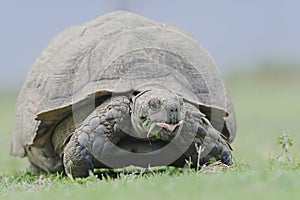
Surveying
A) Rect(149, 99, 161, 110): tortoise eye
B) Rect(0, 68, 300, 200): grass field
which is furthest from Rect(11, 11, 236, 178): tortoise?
Rect(0, 68, 300, 200): grass field

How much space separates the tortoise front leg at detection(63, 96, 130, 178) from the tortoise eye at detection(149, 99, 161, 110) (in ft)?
1.31

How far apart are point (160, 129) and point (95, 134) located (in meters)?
0.61

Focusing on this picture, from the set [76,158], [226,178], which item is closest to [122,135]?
[76,158]

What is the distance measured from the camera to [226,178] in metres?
3.94

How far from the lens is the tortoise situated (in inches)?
213

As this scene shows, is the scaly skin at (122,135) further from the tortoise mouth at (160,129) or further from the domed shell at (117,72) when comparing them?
the domed shell at (117,72)

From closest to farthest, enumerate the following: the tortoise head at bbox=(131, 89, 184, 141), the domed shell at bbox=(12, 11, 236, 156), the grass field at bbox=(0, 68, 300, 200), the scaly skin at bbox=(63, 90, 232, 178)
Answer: the grass field at bbox=(0, 68, 300, 200) < the tortoise head at bbox=(131, 89, 184, 141) < the scaly skin at bbox=(63, 90, 232, 178) < the domed shell at bbox=(12, 11, 236, 156)

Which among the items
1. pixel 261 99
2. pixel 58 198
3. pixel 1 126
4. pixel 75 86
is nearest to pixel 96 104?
pixel 75 86

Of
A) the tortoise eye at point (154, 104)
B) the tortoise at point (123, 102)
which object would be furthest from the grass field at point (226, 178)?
the tortoise eye at point (154, 104)

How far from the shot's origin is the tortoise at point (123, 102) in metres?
5.41

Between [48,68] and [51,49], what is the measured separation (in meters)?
0.36

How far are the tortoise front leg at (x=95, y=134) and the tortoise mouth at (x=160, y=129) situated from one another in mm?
293

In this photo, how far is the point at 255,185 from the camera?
3549 mm

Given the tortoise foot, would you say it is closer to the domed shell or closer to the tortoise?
the tortoise
